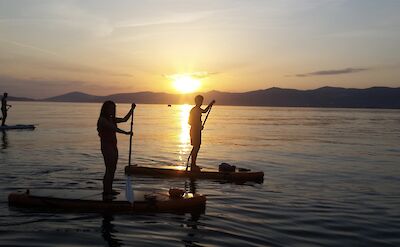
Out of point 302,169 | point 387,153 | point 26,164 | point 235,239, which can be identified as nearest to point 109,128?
point 235,239

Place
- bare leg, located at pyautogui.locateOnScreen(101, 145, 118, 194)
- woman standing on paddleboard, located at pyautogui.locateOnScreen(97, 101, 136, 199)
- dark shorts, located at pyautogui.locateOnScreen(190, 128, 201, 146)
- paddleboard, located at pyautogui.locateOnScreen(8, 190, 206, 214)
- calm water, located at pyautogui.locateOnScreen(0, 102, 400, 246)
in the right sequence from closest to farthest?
calm water, located at pyautogui.locateOnScreen(0, 102, 400, 246), woman standing on paddleboard, located at pyautogui.locateOnScreen(97, 101, 136, 199), paddleboard, located at pyautogui.locateOnScreen(8, 190, 206, 214), bare leg, located at pyautogui.locateOnScreen(101, 145, 118, 194), dark shorts, located at pyautogui.locateOnScreen(190, 128, 201, 146)

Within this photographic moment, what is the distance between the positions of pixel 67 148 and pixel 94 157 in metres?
4.63

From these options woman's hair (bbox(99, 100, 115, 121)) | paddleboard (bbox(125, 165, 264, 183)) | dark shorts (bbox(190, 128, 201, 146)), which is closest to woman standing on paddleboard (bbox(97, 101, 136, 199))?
woman's hair (bbox(99, 100, 115, 121))

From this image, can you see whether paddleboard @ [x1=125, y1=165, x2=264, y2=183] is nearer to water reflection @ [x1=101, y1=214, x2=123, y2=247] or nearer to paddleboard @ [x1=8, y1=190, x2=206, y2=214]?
paddleboard @ [x1=8, y1=190, x2=206, y2=214]

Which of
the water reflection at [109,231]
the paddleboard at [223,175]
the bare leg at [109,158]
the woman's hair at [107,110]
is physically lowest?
the water reflection at [109,231]

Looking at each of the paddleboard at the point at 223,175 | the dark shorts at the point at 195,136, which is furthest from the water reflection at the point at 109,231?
the dark shorts at the point at 195,136

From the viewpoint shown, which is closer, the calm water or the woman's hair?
the calm water

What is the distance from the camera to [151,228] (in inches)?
366

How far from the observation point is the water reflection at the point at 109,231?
328 inches

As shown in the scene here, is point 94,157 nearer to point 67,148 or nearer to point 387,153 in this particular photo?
point 67,148

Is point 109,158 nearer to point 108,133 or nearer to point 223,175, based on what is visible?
point 108,133

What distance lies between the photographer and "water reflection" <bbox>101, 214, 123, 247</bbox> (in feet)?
27.3

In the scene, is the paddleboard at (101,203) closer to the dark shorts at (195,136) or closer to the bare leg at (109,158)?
the bare leg at (109,158)

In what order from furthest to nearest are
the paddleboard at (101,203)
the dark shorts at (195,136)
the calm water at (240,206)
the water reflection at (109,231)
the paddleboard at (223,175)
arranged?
the dark shorts at (195,136), the paddleboard at (223,175), the paddleboard at (101,203), the calm water at (240,206), the water reflection at (109,231)
